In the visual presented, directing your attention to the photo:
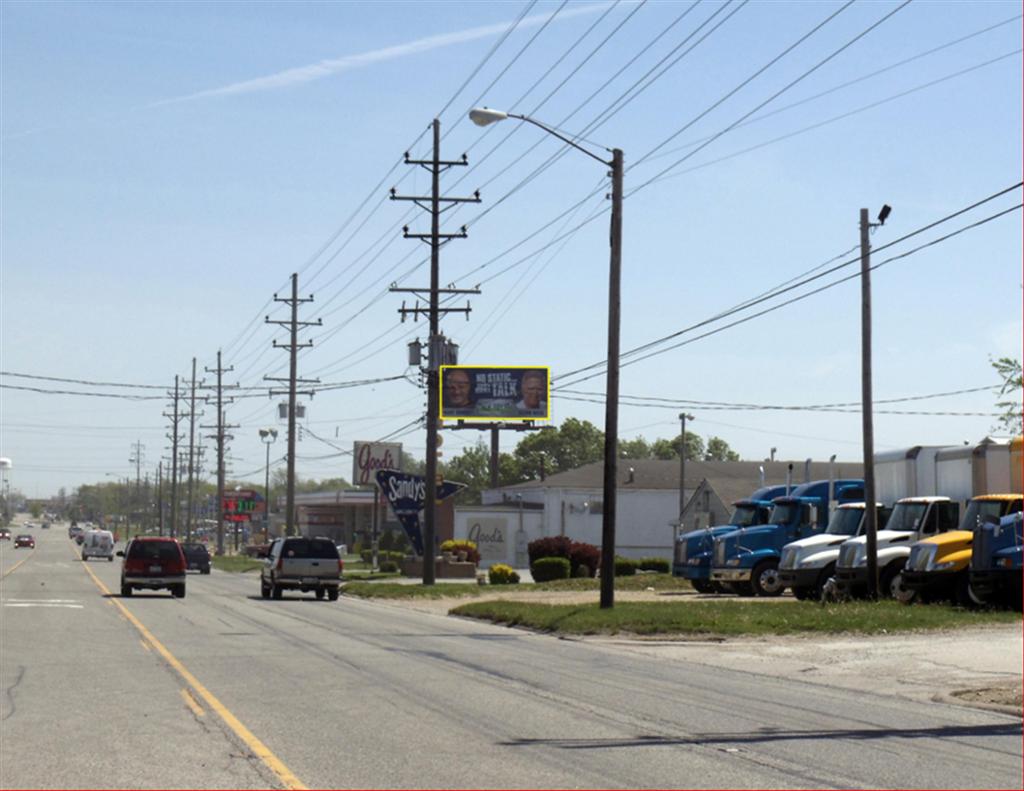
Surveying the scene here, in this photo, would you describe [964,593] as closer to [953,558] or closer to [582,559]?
[953,558]

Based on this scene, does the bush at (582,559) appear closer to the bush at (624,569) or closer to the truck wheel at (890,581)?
the bush at (624,569)

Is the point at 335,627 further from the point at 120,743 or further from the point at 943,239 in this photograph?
the point at 120,743

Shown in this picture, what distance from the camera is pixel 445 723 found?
47.5 feet

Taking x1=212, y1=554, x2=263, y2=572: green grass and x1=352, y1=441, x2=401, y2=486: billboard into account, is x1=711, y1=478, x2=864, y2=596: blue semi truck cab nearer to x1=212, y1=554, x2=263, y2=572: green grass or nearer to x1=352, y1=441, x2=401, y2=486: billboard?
x1=212, y1=554, x2=263, y2=572: green grass

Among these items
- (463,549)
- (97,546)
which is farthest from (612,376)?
(97,546)

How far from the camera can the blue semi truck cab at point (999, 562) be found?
98.1 ft

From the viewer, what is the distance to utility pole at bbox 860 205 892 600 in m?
33.8

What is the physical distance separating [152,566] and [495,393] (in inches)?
1885

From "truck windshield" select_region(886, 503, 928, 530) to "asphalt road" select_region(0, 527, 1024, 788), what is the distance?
12391 mm

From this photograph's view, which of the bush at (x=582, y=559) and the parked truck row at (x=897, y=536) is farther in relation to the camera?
the bush at (x=582, y=559)

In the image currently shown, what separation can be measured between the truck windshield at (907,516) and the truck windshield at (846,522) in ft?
7.95

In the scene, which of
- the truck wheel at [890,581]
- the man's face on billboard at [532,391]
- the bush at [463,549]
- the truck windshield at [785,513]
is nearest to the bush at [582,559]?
the bush at [463,549]

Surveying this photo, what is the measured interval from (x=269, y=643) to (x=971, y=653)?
11.5 metres

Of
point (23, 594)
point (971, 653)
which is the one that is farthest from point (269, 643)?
point (23, 594)
